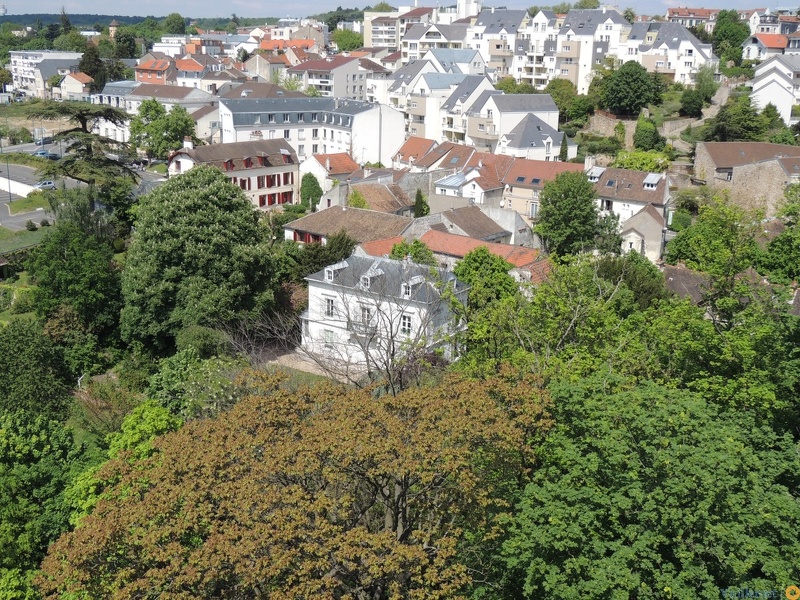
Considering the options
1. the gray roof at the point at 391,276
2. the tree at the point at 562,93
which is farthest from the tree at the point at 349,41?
the gray roof at the point at 391,276

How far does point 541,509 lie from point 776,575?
12.9ft

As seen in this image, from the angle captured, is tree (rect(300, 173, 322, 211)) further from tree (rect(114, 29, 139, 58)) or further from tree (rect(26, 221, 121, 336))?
tree (rect(114, 29, 139, 58))

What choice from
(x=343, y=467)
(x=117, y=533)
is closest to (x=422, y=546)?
(x=343, y=467)

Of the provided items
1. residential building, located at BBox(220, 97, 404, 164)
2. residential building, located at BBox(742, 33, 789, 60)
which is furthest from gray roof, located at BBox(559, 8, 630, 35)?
residential building, located at BBox(220, 97, 404, 164)

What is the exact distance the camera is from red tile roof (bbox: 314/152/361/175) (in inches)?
2287

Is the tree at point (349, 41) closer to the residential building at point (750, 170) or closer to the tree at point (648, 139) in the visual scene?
the tree at point (648, 139)

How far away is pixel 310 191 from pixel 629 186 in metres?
22.5

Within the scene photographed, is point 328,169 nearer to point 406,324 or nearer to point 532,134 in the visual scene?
point 532,134

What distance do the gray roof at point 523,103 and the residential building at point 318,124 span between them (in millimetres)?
8516

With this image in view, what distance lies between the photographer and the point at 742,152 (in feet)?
183

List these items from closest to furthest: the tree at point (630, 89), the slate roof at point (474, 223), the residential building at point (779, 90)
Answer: the slate roof at point (474, 223) → the residential building at point (779, 90) → the tree at point (630, 89)

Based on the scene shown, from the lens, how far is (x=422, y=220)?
42500mm

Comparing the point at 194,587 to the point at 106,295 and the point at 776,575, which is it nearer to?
the point at 776,575

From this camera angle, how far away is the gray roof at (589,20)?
81.2 metres
